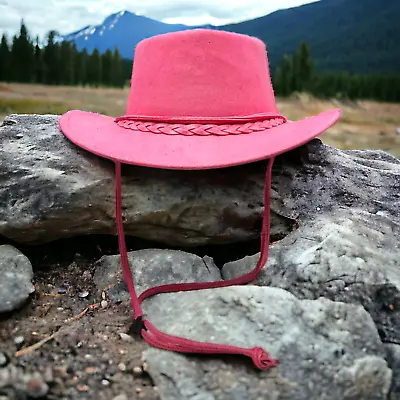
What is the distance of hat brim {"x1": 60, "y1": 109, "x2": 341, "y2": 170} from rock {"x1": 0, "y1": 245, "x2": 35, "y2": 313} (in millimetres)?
248

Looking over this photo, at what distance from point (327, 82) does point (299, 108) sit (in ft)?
0.46

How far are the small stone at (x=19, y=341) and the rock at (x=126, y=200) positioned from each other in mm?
236

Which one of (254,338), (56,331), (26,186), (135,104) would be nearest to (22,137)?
(26,186)

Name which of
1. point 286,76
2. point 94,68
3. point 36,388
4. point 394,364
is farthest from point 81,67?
point 394,364

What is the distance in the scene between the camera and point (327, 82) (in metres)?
1.46

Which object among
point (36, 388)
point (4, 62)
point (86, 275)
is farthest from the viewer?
point (4, 62)

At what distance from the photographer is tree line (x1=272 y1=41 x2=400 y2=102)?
4.73 ft

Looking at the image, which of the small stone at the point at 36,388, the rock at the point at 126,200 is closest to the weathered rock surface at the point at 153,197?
the rock at the point at 126,200

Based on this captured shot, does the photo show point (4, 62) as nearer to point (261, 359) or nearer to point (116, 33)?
point (116, 33)

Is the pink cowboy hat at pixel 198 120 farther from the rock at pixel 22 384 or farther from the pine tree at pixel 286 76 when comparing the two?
the pine tree at pixel 286 76

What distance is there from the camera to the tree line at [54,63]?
4.42 ft

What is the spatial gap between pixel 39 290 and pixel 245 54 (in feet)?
1.99

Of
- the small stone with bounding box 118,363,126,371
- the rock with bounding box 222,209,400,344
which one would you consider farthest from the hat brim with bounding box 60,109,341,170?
the small stone with bounding box 118,363,126,371

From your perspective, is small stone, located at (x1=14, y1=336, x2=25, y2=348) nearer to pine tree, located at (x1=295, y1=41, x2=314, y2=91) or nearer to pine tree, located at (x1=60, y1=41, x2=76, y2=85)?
pine tree, located at (x1=60, y1=41, x2=76, y2=85)
